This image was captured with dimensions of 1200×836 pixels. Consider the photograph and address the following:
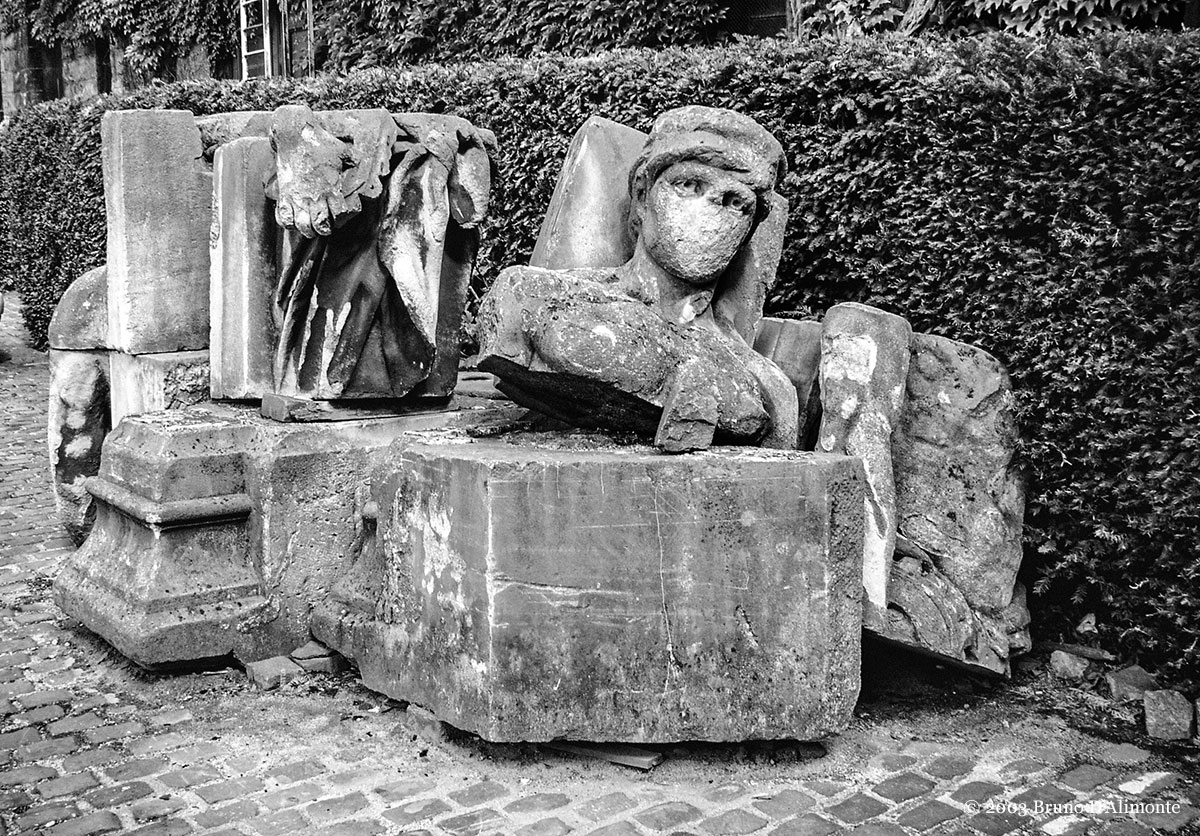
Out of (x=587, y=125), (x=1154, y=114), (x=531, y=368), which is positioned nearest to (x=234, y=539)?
(x=531, y=368)

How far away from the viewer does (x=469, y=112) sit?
24.8ft

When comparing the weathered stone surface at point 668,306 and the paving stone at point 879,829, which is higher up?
the weathered stone surface at point 668,306

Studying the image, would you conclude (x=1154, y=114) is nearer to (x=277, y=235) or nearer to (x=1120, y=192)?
(x=1120, y=192)

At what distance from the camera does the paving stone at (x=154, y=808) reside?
338 centimetres

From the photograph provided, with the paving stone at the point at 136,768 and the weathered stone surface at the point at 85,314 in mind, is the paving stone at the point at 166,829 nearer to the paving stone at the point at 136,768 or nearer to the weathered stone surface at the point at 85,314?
the paving stone at the point at 136,768

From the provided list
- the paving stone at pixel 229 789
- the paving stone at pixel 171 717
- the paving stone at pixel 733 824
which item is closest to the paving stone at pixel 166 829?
the paving stone at pixel 229 789

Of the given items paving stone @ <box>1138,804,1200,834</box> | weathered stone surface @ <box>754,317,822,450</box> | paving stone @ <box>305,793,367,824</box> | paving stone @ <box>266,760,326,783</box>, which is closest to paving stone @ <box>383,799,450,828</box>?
paving stone @ <box>305,793,367,824</box>

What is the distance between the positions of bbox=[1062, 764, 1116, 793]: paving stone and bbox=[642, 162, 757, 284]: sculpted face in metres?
2.05

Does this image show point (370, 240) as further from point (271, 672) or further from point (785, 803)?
point (785, 803)

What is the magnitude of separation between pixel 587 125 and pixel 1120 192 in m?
2.01

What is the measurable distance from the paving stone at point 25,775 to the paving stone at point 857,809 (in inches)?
95.9

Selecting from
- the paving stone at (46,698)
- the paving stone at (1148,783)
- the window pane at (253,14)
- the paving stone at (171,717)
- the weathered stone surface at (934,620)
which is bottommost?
the paving stone at (1148,783)

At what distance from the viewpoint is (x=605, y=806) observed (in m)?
3.47

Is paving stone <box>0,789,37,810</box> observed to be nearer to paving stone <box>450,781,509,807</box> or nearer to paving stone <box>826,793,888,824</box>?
paving stone <box>450,781,509,807</box>
